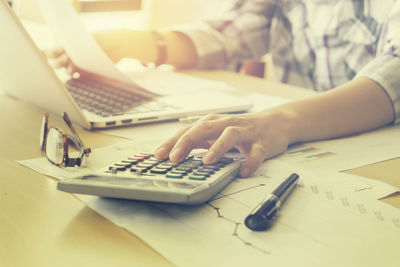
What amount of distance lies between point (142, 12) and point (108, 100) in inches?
72.3

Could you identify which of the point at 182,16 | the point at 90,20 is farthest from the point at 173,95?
the point at 182,16

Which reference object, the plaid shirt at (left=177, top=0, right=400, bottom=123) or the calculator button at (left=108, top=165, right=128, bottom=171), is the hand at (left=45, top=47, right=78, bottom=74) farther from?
the calculator button at (left=108, top=165, right=128, bottom=171)

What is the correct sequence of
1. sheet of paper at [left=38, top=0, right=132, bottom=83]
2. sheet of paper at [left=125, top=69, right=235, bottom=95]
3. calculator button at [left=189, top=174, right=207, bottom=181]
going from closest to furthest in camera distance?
1. calculator button at [left=189, top=174, right=207, bottom=181]
2. sheet of paper at [left=38, top=0, right=132, bottom=83]
3. sheet of paper at [left=125, top=69, right=235, bottom=95]

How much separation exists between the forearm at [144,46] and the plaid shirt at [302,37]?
3 cm

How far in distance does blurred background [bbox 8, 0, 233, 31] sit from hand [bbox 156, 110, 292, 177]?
1445mm

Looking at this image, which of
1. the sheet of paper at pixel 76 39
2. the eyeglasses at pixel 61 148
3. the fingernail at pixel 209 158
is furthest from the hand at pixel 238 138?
the sheet of paper at pixel 76 39

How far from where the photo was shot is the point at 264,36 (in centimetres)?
149

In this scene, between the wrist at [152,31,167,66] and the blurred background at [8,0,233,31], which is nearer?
the wrist at [152,31,167,66]

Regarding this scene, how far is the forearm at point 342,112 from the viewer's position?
2.18ft

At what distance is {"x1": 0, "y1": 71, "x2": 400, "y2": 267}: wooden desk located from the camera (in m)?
0.33

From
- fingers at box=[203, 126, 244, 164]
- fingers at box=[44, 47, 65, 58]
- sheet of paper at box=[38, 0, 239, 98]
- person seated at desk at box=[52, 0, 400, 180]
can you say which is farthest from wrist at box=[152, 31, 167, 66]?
fingers at box=[203, 126, 244, 164]

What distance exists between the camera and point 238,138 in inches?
21.0

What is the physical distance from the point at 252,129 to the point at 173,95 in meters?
0.33

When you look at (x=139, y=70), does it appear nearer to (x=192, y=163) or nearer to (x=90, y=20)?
(x=192, y=163)
